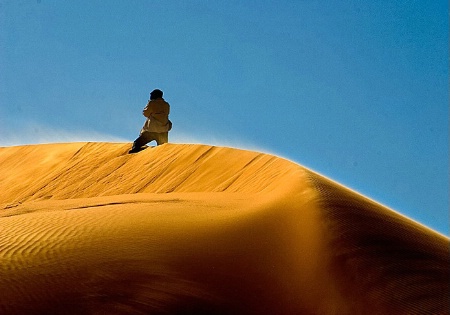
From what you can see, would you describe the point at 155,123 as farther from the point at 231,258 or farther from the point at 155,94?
the point at 231,258

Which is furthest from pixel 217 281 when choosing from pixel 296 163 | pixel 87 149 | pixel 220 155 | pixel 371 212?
pixel 87 149

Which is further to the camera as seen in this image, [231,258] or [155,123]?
[155,123]

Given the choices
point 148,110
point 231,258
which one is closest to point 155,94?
point 148,110

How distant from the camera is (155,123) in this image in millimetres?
17234

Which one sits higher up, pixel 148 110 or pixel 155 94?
pixel 155 94

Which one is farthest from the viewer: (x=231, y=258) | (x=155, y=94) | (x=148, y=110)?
(x=155, y=94)

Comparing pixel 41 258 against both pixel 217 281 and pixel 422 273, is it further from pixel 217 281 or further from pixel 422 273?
pixel 422 273

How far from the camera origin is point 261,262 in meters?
6.45

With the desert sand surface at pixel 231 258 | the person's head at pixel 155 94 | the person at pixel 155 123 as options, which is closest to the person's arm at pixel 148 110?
the person at pixel 155 123

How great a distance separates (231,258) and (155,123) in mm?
11178

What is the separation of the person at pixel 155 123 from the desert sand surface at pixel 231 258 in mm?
7587

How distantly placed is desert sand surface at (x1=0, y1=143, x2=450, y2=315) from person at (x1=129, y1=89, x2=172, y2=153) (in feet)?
24.9

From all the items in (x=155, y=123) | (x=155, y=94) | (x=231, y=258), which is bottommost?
(x=231, y=258)

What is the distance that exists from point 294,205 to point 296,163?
12.4 ft
